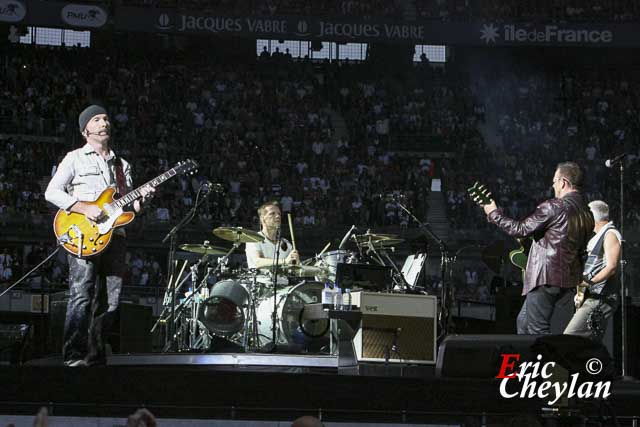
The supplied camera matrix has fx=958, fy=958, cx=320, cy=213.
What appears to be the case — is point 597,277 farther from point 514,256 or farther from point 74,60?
point 74,60

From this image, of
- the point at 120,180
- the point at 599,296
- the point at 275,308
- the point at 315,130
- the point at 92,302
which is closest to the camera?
the point at 92,302

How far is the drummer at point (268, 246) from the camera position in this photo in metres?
9.82

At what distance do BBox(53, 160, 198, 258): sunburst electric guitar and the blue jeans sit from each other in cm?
286

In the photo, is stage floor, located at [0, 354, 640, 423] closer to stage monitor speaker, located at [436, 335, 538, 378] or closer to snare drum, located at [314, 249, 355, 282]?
stage monitor speaker, located at [436, 335, 538, 378]

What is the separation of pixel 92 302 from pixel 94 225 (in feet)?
1.90

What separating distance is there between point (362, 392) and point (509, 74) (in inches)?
1056

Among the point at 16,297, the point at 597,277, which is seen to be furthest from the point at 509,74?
the point at 597,277

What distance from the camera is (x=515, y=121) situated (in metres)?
29.1

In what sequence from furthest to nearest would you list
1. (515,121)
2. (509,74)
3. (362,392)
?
(509,74)
(515,121)
(362,392)

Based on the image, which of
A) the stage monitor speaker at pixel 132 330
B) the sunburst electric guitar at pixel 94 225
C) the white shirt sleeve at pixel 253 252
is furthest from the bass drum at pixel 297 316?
the sunburst electric guitar at pixel 94 225

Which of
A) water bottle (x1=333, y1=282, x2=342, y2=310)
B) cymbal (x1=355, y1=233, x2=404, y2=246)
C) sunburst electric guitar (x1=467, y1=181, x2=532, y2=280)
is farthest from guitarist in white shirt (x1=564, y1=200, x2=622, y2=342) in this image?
cymbal (x1=355, y1=233, x2=404, y2=246)

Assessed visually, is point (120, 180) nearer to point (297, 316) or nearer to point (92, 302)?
point (92, 302)

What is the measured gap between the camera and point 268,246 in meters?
10.2

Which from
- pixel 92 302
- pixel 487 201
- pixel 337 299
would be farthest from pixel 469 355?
pixel 92 302
